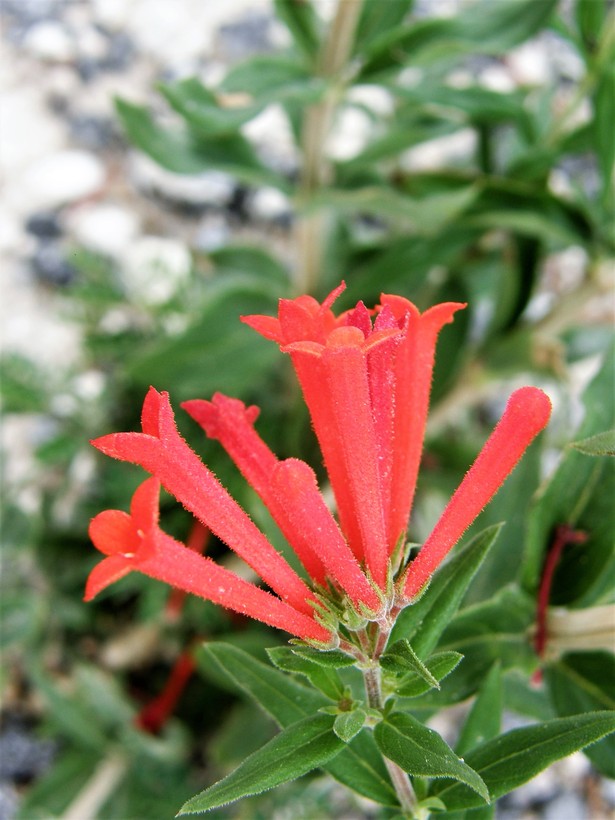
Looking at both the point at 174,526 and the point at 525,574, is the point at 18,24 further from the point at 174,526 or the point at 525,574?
the point at 525,574

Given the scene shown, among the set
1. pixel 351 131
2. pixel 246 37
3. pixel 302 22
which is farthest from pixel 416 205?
pixel 246 37

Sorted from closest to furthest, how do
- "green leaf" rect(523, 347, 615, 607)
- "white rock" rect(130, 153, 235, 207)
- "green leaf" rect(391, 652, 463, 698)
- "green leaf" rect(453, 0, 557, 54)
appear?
"green leaf" rect(391, 652, 463, 698)
"green leaf" rect(523, 347, 615, 607)
"green leaf" rect(453, 0, 557, 54)
"white rock" rect(130, 153, 235, 207)

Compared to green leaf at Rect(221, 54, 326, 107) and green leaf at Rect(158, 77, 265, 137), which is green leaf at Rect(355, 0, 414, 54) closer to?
green leaf at Rect(221, 54, 326, 107)

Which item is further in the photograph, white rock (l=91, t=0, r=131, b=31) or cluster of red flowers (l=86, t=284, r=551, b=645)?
white rock (l=91, t=0, r=131, b=31)

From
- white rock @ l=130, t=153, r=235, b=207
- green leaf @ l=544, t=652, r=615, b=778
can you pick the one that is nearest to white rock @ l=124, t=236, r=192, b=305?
white rock @ l=130, t=153, r=235, b=207

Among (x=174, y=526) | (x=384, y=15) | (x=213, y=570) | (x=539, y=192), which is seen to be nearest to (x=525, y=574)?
(x=213, y=570)

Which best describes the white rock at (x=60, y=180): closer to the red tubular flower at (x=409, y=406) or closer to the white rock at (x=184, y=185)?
the white rock at (x=184, y=185)

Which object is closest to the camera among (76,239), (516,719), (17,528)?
(17,528)
